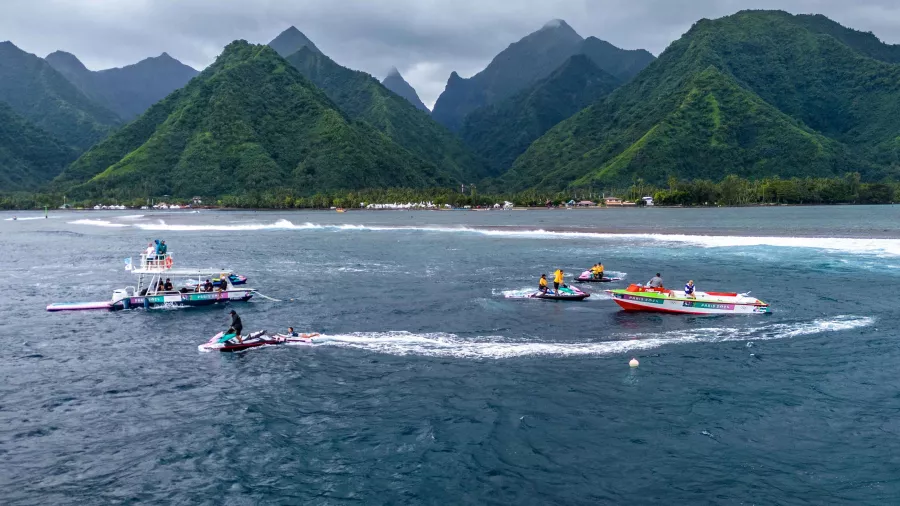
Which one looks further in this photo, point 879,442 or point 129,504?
point 879,442

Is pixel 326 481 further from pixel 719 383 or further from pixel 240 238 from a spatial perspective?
pixel 240 238

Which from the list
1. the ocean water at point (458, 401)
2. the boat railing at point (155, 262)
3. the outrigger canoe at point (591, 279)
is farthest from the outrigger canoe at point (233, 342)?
the outrigger canoe at point (591, 279)

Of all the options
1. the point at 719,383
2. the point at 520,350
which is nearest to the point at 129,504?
the point at 520,350

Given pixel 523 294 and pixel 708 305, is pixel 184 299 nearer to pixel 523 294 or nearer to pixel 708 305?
pixel 523 294

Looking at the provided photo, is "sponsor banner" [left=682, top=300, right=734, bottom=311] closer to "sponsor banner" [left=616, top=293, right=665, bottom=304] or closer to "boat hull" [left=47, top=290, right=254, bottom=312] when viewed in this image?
"sponsor banner" [left=616, top=293, right=665, bottom=304]

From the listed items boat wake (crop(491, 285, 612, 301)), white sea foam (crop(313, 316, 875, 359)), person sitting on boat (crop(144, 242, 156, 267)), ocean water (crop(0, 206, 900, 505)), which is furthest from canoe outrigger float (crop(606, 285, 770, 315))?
person sitting on boat (crop(144, 242, 156, 267))

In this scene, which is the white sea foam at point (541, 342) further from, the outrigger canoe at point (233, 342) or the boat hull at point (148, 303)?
the boat hull at point (148, 303)
